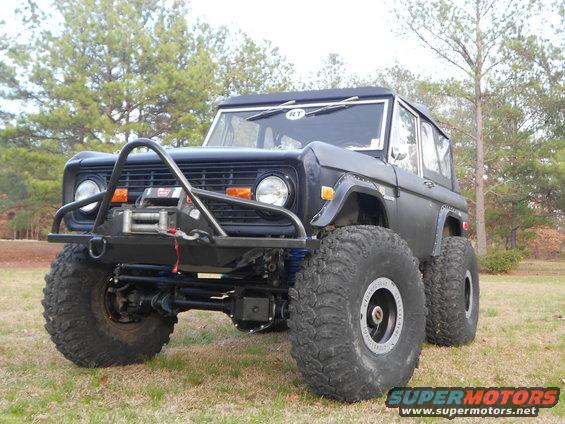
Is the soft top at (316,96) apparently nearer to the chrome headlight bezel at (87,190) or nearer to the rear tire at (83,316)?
the chrome headlight bezel at (87,190)

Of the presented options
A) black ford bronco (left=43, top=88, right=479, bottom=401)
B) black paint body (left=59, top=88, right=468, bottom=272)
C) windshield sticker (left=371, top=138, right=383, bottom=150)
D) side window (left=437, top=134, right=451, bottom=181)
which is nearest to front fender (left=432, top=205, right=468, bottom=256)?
black ford bronco (left=43, top=88, right=479, bottom=401)

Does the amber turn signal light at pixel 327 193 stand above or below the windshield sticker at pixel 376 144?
below

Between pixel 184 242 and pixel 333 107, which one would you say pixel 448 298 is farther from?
pixel 184 242

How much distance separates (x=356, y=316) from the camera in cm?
345

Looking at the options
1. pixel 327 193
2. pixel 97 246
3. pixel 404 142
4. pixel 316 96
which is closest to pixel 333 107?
pixel 316 96

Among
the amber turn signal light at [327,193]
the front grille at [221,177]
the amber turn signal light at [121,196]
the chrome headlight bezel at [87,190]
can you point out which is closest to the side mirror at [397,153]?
the amber turn signal light at [327,193]

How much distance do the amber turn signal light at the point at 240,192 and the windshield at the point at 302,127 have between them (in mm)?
1372

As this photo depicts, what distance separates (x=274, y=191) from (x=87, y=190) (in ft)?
4.48

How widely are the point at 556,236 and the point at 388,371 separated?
29.8m

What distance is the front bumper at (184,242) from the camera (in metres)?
3.22

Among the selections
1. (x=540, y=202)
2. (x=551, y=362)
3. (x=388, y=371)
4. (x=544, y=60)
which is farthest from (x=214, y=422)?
(x=540, y=202)

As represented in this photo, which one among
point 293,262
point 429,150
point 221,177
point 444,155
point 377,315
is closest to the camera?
point 221,177

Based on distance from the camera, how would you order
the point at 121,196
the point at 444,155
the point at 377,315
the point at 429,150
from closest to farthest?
the point at 377,315
the point at 121,196
the point at 429,150
the point at 444,155

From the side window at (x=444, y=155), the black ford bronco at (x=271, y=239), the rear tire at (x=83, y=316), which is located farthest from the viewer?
the side window at (x=444, y=155)
